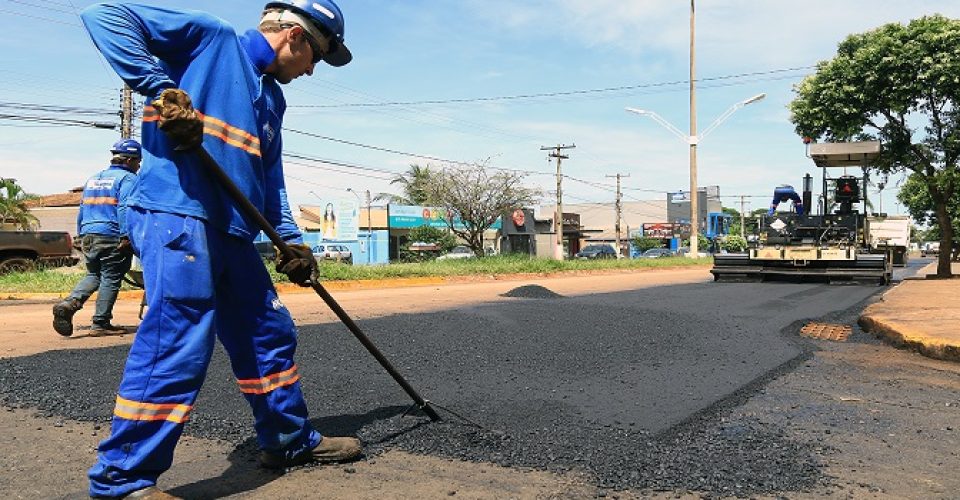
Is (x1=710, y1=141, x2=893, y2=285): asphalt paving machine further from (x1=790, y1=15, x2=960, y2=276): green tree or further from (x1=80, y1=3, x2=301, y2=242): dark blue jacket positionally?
(x1=80, y1=3, x2=301, y2=242): dark blue jacket

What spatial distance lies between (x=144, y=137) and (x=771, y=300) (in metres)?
9.96

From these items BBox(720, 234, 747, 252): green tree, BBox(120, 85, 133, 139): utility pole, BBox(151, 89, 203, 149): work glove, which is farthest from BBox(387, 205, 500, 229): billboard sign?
BBox(151, 89, 203, 149): work glove

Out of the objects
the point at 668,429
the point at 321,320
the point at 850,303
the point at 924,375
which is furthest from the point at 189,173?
the point at 850,303

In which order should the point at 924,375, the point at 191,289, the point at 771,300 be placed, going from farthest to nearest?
→ the point at 771,300, the point at 924,375, the point at 191,289

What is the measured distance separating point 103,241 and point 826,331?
717 centimetres

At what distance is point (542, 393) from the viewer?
4215 mm

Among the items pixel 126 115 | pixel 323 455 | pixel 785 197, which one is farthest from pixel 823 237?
pixel 126 115

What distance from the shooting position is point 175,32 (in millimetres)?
2541

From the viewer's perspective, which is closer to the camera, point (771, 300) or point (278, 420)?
point (278, 420)

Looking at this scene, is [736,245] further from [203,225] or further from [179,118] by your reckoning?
[179,118]

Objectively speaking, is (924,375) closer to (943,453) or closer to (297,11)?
(943,453)

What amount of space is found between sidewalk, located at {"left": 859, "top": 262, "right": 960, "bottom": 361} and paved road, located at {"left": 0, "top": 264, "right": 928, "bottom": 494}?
2.84 feet

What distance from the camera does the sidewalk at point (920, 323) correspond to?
19.1 feet

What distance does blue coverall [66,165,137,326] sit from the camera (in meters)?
6.54
